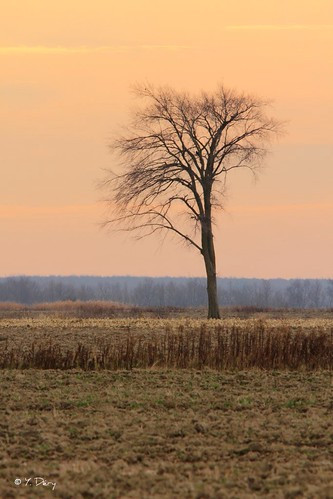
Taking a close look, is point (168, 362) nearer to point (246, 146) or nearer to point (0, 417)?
point (0, 417)

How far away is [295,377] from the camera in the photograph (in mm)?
19562

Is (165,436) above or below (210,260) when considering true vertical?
below

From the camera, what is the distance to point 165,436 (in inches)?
498

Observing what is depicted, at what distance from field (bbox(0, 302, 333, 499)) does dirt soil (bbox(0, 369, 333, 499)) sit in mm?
23

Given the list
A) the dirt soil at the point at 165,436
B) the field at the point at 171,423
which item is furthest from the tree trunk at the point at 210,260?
the dirt soil at the point at 165,436

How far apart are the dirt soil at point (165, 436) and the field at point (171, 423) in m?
0.02

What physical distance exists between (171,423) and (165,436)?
2.94 ft

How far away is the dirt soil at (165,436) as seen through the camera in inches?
392

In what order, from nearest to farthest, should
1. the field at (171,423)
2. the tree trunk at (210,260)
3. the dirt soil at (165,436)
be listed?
the dirt soil at (165,436)
the field at (171,423)
the tree trunk at (210,260)
